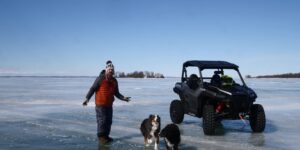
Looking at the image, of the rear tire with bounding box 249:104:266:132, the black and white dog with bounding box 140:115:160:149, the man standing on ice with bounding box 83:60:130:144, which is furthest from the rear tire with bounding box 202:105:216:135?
the man standing on ice with bounding box 83:60:130:144

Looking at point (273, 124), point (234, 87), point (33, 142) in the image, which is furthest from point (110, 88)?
point (273, 124)

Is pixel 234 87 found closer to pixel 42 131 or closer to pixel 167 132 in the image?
pixel 167 132

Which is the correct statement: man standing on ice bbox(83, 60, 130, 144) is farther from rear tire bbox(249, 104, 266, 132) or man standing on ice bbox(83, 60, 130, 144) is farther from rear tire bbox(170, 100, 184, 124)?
rear tire bbox(249, 104, 266, 132)

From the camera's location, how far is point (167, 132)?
6723 millimetres

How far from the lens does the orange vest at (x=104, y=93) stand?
777cm

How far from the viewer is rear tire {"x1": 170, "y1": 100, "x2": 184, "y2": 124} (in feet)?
35.2

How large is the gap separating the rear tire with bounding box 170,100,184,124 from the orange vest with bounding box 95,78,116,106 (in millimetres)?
3275

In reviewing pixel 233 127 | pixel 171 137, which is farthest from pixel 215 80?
pixel 171 137

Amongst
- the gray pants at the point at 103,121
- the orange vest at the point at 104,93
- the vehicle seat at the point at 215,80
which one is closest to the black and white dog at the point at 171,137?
the gray pants at the point at 103,121

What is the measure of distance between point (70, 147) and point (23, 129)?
2687 mm

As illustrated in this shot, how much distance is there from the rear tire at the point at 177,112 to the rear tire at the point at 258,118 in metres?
2.10

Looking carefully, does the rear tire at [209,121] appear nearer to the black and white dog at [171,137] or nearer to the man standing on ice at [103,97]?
the black and white dog at [171,137]

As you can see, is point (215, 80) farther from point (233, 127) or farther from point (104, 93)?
point (104, 93)

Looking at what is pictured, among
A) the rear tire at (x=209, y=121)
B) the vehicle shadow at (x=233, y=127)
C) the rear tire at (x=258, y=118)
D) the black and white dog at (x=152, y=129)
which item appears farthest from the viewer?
the vehicle shadow at (x=233, y=127)
